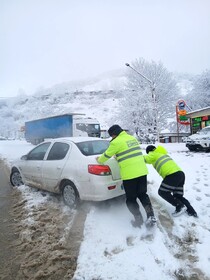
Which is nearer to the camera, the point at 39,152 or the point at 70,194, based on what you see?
the point at 70,194

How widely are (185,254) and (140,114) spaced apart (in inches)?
1153

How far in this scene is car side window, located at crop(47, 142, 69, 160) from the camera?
19.2 feet

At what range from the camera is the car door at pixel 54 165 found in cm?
576

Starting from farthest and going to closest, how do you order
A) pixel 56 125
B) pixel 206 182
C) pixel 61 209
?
pixel 56 125 → pixel 206 182 → pixel 61 209

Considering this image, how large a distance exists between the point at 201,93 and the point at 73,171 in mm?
39282

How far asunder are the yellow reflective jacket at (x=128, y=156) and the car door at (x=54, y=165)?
1.61m

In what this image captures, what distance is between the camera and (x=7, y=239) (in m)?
4.27

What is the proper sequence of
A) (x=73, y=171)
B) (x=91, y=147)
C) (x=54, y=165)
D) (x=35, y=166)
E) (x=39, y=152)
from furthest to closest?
1. (x=39, y=152)
2. (x=35, y=166)
3. (x=54, y=165)
4. (x=91, y=147)
5. (x=73, y=171)

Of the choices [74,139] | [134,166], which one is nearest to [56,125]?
[74,139]

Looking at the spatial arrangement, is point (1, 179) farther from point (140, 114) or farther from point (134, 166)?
point (140, 114)

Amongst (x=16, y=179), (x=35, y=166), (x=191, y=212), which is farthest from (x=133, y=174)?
(x=16, y=179)

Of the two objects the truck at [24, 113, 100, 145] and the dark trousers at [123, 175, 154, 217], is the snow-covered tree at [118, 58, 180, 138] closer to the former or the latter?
the truck at [24, 113, 100, 145]

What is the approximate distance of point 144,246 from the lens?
3736mm

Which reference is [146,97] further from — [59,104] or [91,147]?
[59,104]
